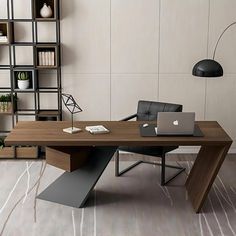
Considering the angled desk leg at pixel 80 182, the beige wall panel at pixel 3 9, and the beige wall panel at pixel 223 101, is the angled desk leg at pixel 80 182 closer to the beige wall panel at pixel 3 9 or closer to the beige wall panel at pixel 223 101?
the beige wall panel at pixel 223 101

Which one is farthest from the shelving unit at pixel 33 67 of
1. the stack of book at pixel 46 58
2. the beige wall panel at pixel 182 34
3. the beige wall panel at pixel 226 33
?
the beige wall panel at pixel 226 33

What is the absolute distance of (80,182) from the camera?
466cm

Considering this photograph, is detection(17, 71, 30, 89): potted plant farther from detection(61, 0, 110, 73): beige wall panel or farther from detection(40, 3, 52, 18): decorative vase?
detection(40, 3, 52, 18): decorative vase

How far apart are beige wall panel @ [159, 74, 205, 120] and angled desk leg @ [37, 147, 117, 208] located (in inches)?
63.4

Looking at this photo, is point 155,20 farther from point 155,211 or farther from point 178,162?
point 155,211

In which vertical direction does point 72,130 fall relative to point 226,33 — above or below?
below

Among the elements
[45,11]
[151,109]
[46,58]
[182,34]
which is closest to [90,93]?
[46,58]

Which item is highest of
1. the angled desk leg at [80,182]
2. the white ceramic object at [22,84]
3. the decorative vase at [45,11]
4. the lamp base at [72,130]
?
the decorative vase at [45,11]

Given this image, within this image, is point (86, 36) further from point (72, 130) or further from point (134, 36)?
point (72, 130)

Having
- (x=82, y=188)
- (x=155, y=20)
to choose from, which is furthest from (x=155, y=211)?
(x=155, y=20)

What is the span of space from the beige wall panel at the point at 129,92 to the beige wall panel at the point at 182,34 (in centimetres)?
26

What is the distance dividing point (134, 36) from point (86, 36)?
1.93 feet

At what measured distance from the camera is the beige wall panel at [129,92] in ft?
19.8

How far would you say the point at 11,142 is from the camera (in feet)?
13.7
